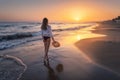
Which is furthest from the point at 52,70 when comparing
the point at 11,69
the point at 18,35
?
the point at 18,35

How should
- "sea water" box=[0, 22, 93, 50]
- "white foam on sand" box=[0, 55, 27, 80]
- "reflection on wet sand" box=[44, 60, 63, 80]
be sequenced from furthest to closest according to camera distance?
"sea water" box=[0, 22, 93, 50]
"white foam on sand" box=[0, 55, 27, 80]
"reflection on wet sand" box=[44, 60, 63, 80]

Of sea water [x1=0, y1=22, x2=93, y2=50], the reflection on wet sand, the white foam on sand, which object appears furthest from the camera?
sea water [x1=0, y1=22, x2=93, y2=50]

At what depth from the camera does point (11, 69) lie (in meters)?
9.48

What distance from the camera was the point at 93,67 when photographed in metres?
9.18

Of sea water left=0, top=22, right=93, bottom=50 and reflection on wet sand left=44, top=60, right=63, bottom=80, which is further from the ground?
reflection on wet sand left=44, top=60, right=63, bottom=80

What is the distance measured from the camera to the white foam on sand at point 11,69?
8.31 metres

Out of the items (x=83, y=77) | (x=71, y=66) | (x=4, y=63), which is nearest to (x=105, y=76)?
(x=83, y=77)

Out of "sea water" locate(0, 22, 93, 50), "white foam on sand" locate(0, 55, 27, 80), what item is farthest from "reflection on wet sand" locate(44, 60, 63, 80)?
"sea water" locate(0, 22, 93, 50)

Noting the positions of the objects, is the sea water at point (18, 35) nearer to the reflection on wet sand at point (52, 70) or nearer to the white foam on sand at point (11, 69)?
the white foam on sand at point (11, 69)

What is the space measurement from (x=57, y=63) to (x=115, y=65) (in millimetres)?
2788

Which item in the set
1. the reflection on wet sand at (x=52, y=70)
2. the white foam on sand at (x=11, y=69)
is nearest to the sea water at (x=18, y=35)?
the white foam on sand at (x=11, y=69)

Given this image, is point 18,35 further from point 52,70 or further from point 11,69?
point 52,70

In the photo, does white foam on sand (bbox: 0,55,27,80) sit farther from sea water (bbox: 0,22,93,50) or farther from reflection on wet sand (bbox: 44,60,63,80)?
sea water (bbox: 0,22,93,50)

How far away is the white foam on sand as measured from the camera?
8306 millimetres
